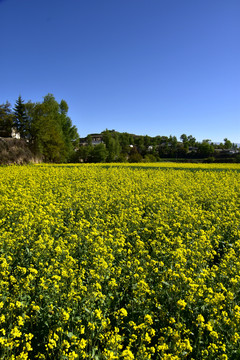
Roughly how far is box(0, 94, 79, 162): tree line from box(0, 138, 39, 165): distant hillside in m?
14.2

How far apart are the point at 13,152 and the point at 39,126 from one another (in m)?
17.2

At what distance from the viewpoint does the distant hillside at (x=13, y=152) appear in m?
24.6

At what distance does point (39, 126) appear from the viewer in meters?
41.4

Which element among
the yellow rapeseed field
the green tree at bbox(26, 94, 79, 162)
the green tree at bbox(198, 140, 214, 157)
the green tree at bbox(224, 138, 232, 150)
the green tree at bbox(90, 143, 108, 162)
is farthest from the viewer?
the green tree at bbox(224, 138, 232, 150)

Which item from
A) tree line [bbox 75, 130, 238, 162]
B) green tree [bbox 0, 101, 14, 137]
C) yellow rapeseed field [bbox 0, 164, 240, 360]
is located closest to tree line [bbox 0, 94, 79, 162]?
green tree [bbox 0, 101, 14, 137]

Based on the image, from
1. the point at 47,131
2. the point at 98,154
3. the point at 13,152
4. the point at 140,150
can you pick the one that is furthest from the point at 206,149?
the point at 13,152

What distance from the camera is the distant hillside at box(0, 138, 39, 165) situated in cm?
2464

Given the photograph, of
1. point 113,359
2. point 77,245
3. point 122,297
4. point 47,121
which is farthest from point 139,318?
point 47,121

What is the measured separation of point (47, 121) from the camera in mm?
41875

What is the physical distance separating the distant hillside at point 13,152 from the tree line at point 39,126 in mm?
14176

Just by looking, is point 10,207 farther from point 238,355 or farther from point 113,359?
point 238,355

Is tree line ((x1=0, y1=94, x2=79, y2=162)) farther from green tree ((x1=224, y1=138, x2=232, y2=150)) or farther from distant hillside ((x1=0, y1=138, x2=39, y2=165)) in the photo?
green tree ((x1=224, y1=138, x2=232, y2=150))

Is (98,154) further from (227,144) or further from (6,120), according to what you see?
(227,144)

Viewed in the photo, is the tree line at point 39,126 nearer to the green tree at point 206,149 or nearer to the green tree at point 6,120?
the green tree at point 6,120
